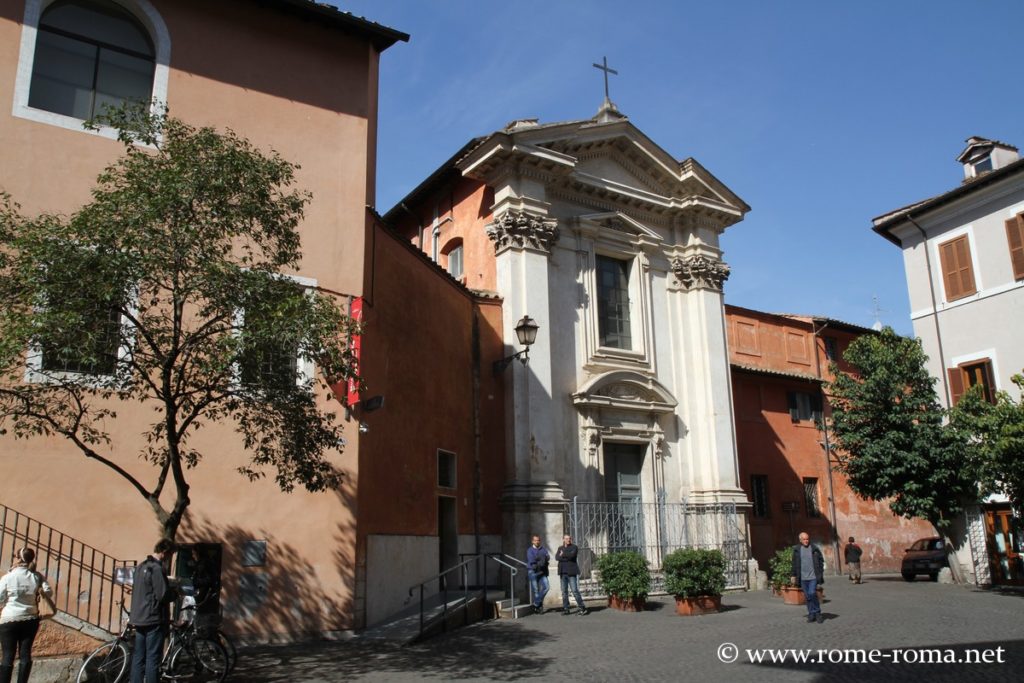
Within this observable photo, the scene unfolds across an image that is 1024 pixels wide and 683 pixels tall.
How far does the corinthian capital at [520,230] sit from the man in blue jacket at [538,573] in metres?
6.95

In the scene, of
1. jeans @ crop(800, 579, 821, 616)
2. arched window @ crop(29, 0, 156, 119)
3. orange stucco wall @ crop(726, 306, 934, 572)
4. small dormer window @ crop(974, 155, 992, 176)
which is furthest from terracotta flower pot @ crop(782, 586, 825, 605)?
arched window @ crop(29, 0, 156, 119)

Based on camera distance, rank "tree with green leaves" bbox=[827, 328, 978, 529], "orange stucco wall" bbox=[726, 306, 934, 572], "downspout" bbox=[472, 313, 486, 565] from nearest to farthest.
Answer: "downspout" bbox=[472, 313, 486, 565] → "tree with green leaves" bbox=[827, 328, 978, 529] → "orange stucco wall" bbox=[726, 306, 934, 572]

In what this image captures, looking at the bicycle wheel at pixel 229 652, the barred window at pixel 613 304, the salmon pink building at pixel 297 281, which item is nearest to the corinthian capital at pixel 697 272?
the barred window at pixel 613 304

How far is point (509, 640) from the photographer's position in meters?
11.8

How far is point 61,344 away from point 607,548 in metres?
13.1

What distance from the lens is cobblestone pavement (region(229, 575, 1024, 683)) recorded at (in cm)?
908

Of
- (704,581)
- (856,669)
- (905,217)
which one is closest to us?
(856,669)

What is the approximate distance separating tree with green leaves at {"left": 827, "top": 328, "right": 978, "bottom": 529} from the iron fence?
3.75 meters

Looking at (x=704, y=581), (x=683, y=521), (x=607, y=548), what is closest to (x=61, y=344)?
(x=704, y=581)

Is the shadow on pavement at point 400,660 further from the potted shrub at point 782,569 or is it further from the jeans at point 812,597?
the potted shrub at point 782,569

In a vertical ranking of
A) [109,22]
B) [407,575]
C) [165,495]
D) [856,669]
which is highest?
[109,22]

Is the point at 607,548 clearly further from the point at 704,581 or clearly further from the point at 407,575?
the point at 407,575

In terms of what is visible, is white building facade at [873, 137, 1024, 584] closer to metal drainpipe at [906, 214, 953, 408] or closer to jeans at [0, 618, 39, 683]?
metal drainpipe at [906, 214, 953, 408]

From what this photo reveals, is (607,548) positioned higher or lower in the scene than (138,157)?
lower
